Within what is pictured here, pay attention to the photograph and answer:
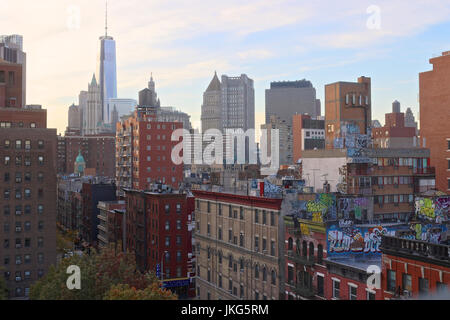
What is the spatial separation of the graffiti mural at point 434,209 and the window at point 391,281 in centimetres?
1975

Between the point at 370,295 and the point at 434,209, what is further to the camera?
the point at 434,209

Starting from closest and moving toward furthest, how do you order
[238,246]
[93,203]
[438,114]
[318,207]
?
[318,207] < [238,246] < [438,114] < [93,203]

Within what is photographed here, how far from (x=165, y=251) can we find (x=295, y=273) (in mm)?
38310

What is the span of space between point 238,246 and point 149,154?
84217 millimetres

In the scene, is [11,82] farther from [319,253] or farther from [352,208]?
[319,253]

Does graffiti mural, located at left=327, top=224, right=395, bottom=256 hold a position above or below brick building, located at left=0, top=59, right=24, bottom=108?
below

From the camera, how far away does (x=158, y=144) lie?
143m

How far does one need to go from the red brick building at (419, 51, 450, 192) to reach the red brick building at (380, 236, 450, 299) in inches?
2241

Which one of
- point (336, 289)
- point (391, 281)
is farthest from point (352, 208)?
point (391, 281)

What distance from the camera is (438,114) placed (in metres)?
90.0

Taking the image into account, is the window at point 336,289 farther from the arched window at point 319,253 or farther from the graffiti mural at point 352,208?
the graffiti mural at point 352,208

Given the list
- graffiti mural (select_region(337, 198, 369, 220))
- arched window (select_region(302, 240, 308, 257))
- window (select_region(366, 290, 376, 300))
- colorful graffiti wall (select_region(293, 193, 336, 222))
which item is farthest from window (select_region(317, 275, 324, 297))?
graffiti mural (select_region(337, 198, 369, 220))

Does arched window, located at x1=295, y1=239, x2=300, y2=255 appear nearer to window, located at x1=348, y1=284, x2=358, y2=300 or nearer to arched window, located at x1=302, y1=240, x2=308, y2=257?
arched window, located at x1=302, y1=240, x2=308, y2=257

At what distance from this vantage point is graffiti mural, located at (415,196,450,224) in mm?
53219
